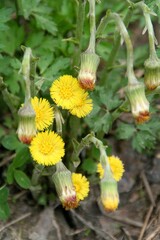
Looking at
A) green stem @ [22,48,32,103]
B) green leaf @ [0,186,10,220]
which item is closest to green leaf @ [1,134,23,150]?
green leaf @ [0,186,10,220]

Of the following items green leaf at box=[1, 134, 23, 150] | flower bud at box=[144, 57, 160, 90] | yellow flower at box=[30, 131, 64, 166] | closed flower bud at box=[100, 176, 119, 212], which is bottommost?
green leaf at box=[1, 134, 23, 150]

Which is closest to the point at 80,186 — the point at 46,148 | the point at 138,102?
the point at 46,148

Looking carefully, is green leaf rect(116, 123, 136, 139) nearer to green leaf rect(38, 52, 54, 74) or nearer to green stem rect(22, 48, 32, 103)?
green leaf rect(38, 52, 54, 74)

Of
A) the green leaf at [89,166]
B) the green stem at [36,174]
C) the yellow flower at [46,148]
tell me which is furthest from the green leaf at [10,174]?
the green leaf at [89,166]

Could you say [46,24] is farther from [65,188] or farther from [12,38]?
[65,188]

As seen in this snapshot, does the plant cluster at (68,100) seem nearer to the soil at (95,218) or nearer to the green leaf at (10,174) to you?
the green leaf at (10,174)

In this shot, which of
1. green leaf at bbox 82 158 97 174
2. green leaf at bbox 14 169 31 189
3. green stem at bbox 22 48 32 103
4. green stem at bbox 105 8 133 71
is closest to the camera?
green stem at bbox 22 48 32 103
